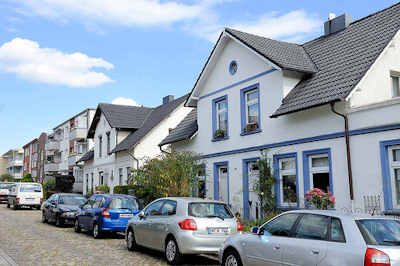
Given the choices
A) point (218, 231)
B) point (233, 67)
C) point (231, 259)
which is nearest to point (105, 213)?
point (218, 231)

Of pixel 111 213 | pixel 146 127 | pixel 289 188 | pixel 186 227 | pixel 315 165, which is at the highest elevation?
pixel 146 127

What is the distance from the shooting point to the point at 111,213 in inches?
571

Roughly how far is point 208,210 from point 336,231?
4.45 metres

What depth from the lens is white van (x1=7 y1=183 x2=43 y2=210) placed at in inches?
1206

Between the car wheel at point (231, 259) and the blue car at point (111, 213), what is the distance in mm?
6834

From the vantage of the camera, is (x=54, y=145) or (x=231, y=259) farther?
(x=54, y=145)

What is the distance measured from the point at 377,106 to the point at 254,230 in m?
6.69

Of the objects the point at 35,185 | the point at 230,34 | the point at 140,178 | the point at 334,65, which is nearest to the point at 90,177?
the point at 35,185

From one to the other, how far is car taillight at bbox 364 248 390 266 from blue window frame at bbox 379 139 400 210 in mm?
6984

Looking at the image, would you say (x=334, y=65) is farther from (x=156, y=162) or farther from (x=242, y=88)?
(x=156, y=162)

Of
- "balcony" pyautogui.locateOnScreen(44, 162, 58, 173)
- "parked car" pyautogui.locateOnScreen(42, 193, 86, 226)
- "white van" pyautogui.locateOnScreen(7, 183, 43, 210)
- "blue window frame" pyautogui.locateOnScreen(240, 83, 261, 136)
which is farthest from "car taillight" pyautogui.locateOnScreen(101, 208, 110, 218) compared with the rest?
"balcony" pyautogui.locateOnScreen(44, 162, 58, 173)

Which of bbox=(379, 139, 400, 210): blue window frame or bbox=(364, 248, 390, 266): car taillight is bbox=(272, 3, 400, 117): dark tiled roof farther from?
bbox=(364, 248, 390, 266): car taillight

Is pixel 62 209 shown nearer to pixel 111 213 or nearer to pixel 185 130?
pixel 111 213

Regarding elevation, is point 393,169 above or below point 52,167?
below
